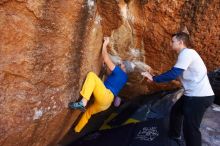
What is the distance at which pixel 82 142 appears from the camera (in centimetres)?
546

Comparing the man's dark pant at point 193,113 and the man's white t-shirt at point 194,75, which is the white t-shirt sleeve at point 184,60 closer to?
the man's white t-shirt at point 194,75

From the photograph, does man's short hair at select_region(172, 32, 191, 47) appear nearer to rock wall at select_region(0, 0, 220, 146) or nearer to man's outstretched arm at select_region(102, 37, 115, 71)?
rock wall at select_region(0, 0, 220, 146)

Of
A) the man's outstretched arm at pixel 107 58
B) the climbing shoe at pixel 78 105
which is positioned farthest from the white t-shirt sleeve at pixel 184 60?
the climbing shoe at pixel 78 105

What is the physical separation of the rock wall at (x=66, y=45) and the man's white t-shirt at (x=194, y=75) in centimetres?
40

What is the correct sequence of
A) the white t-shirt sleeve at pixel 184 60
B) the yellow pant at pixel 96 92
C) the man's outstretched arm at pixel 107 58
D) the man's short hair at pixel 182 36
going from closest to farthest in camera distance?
the white t-shirt sleeve at pixel 184 60 → the man's short hair at pixel 182 36 → the yellow pant at pixel 96 92 → the man's outstretched arm at pixel 107 58

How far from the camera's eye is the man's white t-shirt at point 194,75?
4127 millimetres

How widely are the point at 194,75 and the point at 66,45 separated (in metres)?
1.38

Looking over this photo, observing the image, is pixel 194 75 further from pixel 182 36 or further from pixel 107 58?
pixel 107 58

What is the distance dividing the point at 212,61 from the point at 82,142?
2045 mm

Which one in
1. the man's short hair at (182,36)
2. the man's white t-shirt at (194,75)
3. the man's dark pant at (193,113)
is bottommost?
the man's dark pant at (193,113)

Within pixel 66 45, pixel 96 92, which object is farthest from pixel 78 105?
pixel 66 45

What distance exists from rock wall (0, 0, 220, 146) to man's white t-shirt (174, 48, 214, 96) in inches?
15.7

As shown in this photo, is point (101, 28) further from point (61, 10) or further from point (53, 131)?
point (53, 131)

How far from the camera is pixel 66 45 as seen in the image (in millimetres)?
4000
